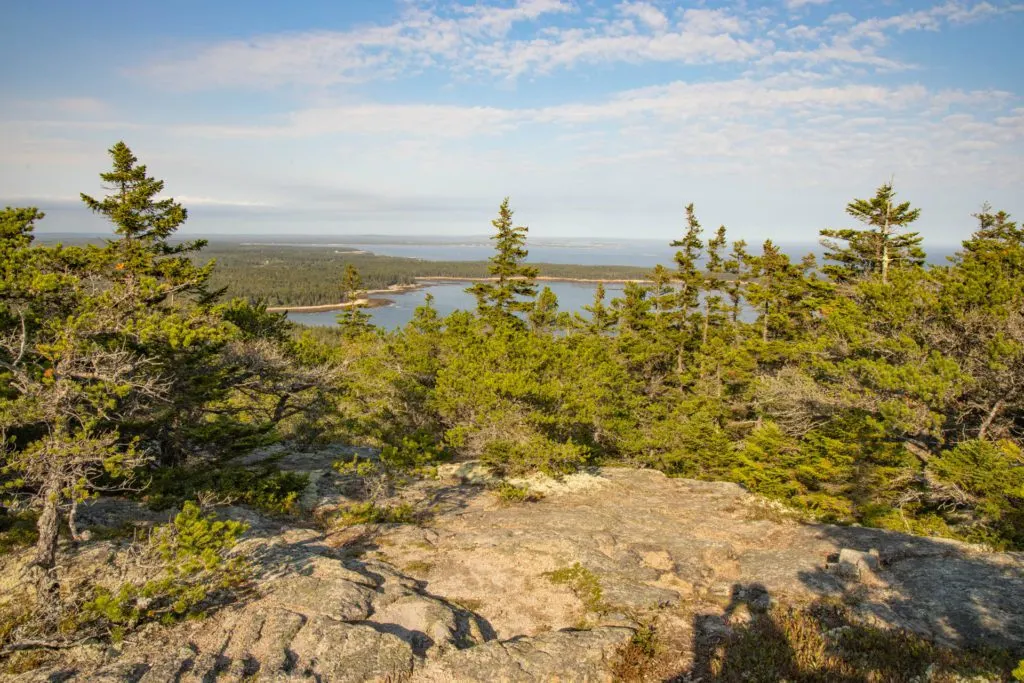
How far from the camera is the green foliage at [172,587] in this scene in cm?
792

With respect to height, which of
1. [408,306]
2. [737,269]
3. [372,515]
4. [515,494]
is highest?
[737,269]

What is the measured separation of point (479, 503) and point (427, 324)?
829 cm

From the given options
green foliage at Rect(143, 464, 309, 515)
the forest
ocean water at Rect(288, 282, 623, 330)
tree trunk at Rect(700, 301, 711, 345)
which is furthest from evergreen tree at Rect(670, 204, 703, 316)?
ocean water at Rect(288, 282, 623, 330)

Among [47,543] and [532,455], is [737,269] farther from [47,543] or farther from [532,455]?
[47,543]

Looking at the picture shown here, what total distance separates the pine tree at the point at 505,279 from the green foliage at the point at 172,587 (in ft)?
74.6

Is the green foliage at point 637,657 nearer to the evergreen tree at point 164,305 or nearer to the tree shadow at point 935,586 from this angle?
the tree shadow at point 935,586

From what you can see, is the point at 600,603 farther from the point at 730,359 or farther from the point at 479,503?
the point at 730,359

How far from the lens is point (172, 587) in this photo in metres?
8.45

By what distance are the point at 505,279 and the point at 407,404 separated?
13502 millimetres

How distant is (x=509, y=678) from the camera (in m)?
7.78

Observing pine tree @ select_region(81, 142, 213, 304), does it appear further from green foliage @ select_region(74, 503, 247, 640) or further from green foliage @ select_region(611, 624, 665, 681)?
green foliage @ select_region(611, 624, 665, 681)

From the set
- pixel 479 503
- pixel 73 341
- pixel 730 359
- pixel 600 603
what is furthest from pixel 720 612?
pixel 730 359

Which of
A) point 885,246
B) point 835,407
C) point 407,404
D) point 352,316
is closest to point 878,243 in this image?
point 885,246

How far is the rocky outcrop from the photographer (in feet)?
25.9
